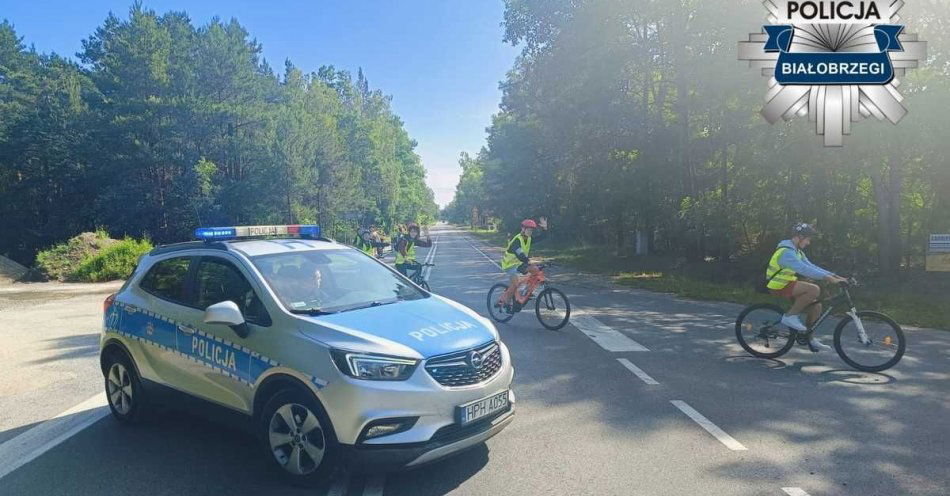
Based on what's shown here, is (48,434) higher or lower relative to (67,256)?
lower

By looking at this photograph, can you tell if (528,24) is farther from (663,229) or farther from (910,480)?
(910,480)

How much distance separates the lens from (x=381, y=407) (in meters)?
3.77

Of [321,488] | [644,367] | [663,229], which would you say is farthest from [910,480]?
[663,229]

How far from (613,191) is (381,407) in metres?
24.1

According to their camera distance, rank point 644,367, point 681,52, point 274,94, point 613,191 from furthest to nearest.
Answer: point 274,94 → point 613,191 → point 681,52 → point 644,367

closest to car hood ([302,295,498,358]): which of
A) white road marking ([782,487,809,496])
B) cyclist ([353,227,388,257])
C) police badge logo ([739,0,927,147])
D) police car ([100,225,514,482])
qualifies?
police car ([100,225,514,482])

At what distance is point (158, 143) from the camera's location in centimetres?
4016

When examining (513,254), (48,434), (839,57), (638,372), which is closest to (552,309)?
(513,254)

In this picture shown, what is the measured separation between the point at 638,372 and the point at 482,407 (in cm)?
357

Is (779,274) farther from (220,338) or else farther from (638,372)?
(220,338)

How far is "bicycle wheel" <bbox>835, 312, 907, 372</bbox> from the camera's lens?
711cm

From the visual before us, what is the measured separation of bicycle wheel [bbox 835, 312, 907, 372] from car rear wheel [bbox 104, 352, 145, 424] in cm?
786

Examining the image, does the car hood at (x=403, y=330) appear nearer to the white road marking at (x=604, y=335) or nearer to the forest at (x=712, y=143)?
the white road marking at (x=604, y=335)

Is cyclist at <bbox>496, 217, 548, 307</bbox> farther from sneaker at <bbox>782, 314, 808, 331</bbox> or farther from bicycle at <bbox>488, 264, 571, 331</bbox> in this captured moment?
sneaker at <bbox>782, 314, 808, 331</bbox>
